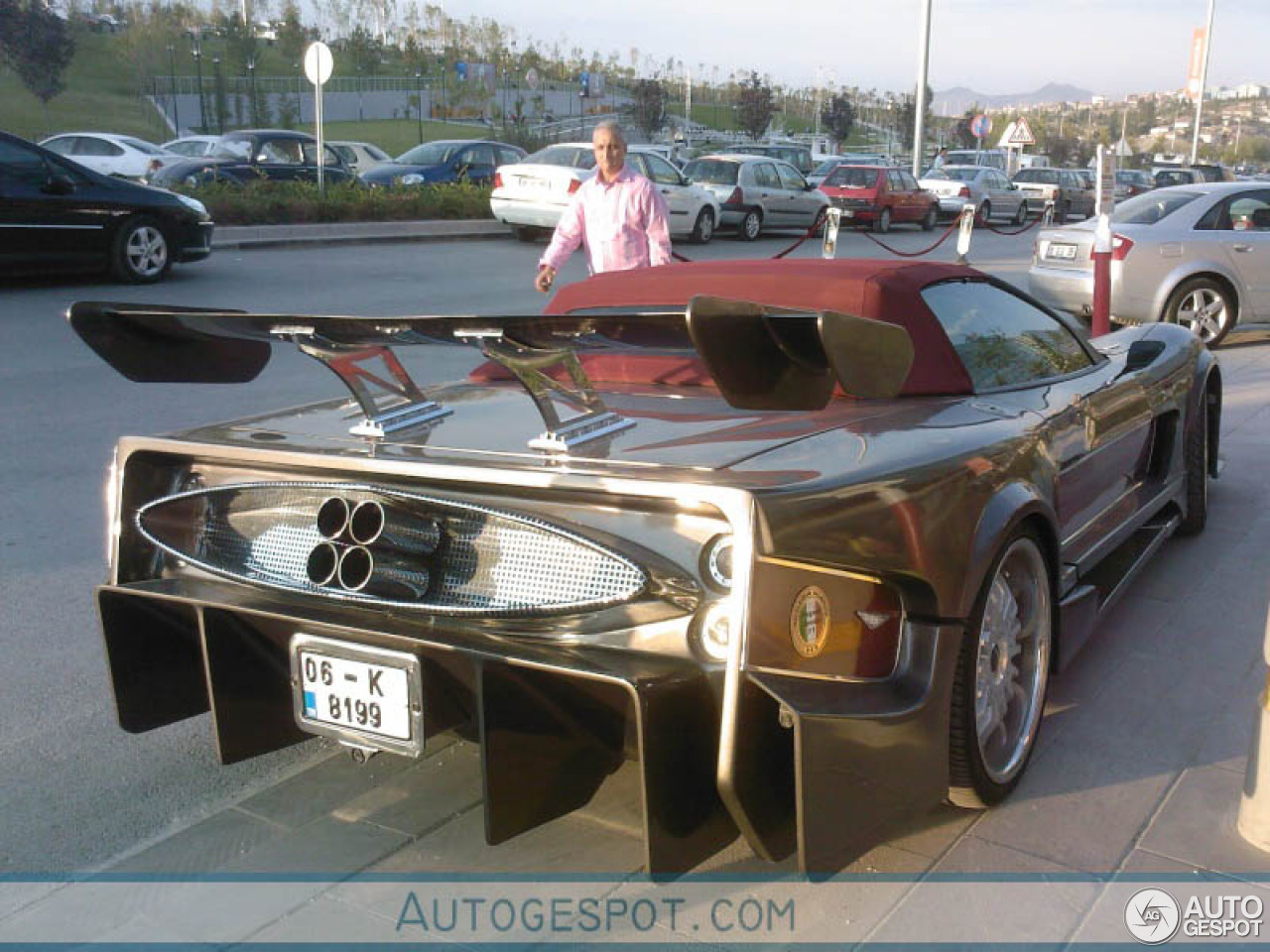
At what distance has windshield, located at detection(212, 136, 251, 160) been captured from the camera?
74.9ft

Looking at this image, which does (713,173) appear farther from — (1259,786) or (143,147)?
(1259,786)

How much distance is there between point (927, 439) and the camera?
10.5 ft

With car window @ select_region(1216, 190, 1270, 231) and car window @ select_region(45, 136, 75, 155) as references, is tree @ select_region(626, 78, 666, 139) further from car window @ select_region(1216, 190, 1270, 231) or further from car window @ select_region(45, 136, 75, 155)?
car window @ select_region(1216, 190, 1270, 231)

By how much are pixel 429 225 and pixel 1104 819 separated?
62.4ft

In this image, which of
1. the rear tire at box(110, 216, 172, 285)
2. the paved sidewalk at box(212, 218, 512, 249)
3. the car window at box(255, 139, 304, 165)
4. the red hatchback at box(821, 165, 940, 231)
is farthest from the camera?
the red hatchback at box(821, 165, 940, 231)

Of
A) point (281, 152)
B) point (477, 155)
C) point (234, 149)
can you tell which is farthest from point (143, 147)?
point (477, 155)

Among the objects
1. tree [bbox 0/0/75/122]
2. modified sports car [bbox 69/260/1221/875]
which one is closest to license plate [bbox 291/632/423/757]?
modified sports car [bbox 69/260/1221/875]

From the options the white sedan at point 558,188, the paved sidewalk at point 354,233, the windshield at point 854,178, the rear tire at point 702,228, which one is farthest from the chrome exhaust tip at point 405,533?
the windshield at point 854,178

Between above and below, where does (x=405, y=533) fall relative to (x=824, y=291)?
below

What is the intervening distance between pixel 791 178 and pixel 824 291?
2148 cm

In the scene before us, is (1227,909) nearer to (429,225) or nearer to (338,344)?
(338,344)

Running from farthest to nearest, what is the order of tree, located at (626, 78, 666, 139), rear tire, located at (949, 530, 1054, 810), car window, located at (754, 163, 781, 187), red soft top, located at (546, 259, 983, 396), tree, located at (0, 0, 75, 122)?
tree, located at (626, 78, 666, 139) < tree, located at (0, 0, 75, 122) < car window, located at (754, 163, 781, 187) < red soft top, located at (546, 259, 983, 396) < rear tire, located at (949, 530, 1054, 810)

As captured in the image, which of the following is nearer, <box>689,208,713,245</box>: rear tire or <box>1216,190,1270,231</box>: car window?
<box>1216,190,1270,231</box>: car window

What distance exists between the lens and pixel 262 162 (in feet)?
73.6
